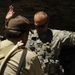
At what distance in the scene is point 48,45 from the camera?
19.2 ft

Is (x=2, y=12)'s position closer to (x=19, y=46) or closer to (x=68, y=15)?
(x=68, y=15)

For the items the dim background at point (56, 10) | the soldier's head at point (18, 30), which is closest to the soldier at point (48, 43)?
the soldier's head at point (18, 30)

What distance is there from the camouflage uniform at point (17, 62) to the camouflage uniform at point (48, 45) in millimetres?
2016

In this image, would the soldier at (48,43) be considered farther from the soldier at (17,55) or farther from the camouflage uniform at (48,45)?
the soldier at (17,55)

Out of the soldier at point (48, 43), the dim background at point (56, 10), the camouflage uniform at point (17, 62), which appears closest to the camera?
the camouflage uniform at point (17, 62)

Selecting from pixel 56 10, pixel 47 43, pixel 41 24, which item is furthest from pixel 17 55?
pixel 56 10

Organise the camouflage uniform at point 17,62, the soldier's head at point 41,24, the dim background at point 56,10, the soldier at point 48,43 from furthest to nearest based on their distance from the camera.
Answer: the dim background at point 56,10 < the soldier at point 48,43 < the soldier's head at point 41,24 < the camouflage uniform at point 17,62

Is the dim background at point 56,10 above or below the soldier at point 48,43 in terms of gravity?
below

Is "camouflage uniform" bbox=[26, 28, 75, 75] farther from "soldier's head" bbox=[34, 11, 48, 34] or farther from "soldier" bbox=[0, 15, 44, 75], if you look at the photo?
"soldier" bbox=[0, 15, 44, 75]

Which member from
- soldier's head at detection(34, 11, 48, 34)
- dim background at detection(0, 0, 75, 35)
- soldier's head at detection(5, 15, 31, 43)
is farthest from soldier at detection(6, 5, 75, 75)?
dim background at detection(0, 0, 75, 35)

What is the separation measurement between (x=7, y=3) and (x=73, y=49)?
2165 mm

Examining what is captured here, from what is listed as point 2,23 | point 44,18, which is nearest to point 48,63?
point 44,18

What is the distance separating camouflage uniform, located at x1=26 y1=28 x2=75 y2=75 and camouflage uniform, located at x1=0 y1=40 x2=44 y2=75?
2.02m

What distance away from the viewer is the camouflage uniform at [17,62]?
3.70m
